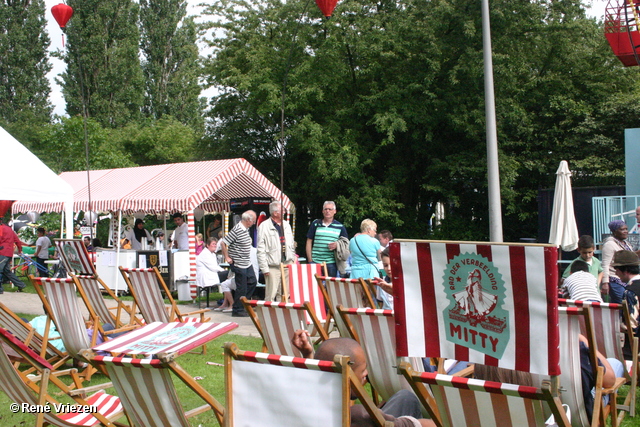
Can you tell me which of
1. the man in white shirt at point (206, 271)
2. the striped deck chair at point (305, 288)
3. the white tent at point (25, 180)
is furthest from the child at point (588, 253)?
the white tent at point (25, 180)

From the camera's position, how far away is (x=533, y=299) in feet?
8.10

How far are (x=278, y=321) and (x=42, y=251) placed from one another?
12950 mm

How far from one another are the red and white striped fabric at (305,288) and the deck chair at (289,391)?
460cm

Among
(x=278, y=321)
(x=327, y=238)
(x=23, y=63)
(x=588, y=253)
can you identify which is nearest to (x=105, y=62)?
(x=23, y=63)

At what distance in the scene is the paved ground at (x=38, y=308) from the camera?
8.34m

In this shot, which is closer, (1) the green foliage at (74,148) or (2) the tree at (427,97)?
(2) the tree at (427,97)

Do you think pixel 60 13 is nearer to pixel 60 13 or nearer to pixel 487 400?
pixel 60 13

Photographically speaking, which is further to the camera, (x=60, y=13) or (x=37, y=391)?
(x=60, y=13)

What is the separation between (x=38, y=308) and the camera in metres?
10.8

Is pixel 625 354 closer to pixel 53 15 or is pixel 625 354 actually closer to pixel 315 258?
pixel 315 258

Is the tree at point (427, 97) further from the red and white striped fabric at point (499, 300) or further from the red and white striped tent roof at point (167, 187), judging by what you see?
the red and white striped fabric at point (499, 300)

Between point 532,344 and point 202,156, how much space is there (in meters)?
24.6

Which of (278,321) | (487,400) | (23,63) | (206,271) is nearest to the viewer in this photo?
(487,400)

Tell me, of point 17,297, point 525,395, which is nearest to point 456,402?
point 525,395
